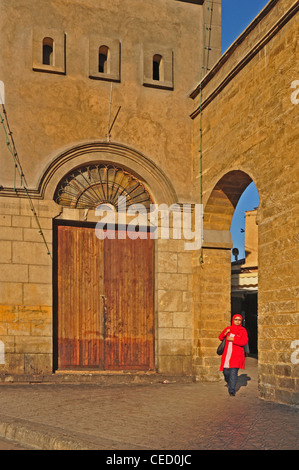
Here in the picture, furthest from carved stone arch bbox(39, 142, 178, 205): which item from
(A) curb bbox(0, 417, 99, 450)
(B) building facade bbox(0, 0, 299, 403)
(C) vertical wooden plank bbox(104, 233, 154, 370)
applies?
(A) curb bbox(0, 417, 99, 450)

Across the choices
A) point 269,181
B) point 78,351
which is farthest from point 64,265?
point 269,181

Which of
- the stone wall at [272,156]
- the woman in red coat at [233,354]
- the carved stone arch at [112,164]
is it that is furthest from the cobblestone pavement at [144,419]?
the carved stone arch at [112,164]

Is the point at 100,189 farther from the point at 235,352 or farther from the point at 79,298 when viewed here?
the point at 235,352

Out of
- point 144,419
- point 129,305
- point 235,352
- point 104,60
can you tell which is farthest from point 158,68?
point 144,419

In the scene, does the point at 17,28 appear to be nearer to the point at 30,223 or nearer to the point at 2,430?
the point at 30,223

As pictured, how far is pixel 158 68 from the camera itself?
12984mm

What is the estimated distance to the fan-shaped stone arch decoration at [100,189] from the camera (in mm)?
12008

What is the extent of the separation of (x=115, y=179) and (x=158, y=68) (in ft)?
8.82

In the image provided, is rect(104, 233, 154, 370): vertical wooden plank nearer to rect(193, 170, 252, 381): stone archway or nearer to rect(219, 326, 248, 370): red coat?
rect(193, 170, 252, 381): stone archway

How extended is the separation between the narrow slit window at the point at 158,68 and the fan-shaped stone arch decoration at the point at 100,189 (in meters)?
2.23

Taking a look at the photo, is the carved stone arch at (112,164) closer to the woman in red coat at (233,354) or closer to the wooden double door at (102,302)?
the wooden double door at (102,302)

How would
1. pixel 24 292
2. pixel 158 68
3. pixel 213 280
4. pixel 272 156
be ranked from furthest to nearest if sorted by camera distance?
pixel 158 68, pixel 213 280, pixel 24 292, pixel 272 156

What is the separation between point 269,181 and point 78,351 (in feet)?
16.6

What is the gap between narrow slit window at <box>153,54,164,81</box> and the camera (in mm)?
12797
